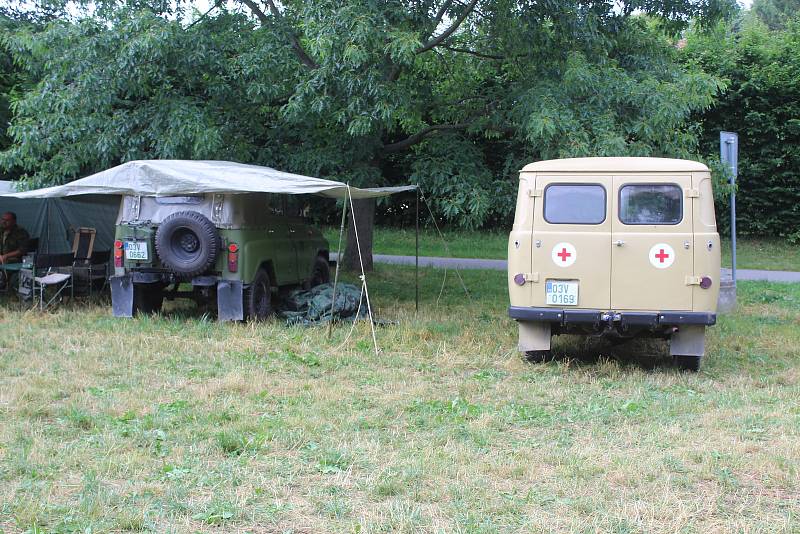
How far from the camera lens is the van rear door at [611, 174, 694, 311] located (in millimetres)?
8016

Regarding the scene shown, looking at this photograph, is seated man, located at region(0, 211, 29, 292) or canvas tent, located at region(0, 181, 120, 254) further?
canvas tent, located at region(0, 181, 120, 254)

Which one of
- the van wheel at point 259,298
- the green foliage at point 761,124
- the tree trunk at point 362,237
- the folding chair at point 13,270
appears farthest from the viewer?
the green foliage at point 761,124

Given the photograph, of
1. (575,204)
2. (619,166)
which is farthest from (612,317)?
(619,166)

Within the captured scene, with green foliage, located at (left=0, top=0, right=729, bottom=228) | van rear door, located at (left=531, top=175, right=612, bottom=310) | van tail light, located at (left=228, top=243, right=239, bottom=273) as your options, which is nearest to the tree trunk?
green foliage, located at (left=0, top=0, right=729, bottom=228)

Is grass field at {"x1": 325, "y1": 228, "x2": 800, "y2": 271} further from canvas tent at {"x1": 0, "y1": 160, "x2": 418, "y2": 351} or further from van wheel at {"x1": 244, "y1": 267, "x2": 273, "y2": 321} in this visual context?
canvas tent at {"x1": 0, "y1": 160, "x2": 418, "y2": 351}

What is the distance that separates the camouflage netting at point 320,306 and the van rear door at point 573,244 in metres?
3.07

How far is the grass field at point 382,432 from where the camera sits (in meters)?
4.48

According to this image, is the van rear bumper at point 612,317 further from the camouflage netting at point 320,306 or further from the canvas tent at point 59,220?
the canvas tent at point 59,220

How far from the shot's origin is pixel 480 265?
1853cm

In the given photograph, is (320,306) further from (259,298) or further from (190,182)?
(190,182)

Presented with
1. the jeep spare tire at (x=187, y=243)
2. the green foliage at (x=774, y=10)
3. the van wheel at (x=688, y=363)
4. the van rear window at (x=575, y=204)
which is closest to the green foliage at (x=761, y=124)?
the van wheel at (x=688, y=363)

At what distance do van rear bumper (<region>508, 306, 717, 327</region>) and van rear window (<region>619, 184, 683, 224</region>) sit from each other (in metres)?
0.85

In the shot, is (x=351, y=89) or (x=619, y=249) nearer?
(x=619, y=249)

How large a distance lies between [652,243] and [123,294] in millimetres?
6311
